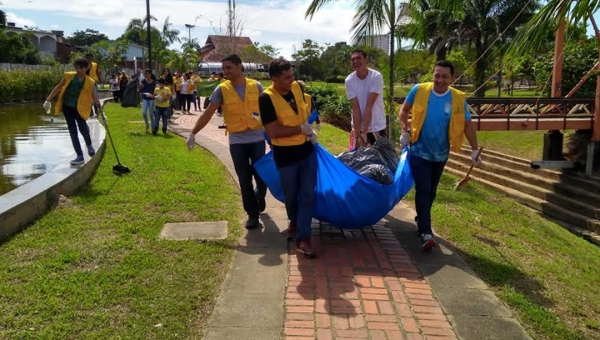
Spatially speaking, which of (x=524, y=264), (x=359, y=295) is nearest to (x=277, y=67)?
(x=359, y=295)

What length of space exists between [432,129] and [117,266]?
288 centimetres

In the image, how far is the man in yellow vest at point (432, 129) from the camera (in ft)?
15.6

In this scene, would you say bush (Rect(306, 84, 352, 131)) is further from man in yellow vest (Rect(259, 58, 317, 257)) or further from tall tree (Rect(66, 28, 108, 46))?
tall tree (Rect(66, 28, 108, 46))

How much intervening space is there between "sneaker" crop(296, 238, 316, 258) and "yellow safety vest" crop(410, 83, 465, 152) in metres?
1.39

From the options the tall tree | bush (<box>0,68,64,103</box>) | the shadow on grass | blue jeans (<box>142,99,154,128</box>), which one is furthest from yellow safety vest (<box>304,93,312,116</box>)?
the tall tree

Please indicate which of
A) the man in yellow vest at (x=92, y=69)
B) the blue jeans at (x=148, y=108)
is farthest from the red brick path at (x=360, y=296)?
the blue jeans at (x=148, y=108)

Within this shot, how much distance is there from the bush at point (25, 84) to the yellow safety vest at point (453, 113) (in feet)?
77.0

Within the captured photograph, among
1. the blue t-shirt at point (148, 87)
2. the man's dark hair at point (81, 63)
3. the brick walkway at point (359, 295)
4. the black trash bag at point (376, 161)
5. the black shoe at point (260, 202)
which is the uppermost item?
the man's dark hair at point (81, 63)

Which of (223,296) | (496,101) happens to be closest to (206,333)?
(223,296)

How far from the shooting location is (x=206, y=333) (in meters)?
3.20

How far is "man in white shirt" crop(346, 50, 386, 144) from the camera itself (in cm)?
571

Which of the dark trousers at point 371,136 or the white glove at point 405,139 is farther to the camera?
the dark trousers at point 371,136

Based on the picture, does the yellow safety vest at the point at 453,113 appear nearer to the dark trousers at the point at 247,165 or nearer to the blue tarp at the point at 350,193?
the blue tarp at the point at 350,193

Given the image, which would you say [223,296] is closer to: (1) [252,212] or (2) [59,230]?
(1) [252,212]
